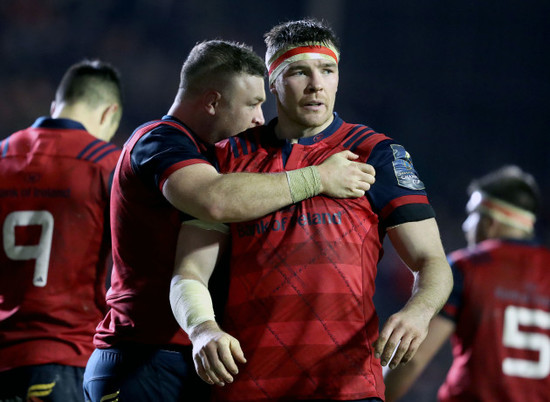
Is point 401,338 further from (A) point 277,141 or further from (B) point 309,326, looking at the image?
(A) point 277,141

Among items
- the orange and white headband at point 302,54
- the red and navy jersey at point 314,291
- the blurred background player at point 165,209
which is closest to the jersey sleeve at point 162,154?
the blurred background player at point 165,209

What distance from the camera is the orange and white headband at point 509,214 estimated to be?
4293 millimetres

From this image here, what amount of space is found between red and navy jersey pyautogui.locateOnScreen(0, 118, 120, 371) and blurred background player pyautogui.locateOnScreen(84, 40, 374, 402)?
26.2 inches

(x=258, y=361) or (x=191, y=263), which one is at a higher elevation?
(x=191, y=263)

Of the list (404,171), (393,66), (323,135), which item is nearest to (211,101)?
(323,135)

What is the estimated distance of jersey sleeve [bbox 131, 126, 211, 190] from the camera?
2676 mm

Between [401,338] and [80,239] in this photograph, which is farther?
[80,239]

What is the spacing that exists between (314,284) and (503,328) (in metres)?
1.80

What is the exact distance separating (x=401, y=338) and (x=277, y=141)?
930 millimetres

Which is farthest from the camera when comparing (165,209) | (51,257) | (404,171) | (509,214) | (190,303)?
(509,214)

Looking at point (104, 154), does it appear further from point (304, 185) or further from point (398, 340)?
point (398, 340)

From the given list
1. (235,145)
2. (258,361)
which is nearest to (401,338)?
(258,361)

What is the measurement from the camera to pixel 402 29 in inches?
602

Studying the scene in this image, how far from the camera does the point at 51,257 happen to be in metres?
3.74
